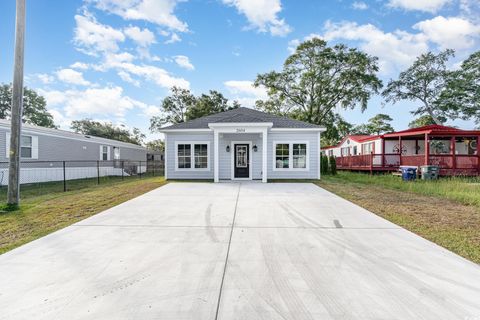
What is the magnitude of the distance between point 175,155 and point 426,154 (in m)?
14.3

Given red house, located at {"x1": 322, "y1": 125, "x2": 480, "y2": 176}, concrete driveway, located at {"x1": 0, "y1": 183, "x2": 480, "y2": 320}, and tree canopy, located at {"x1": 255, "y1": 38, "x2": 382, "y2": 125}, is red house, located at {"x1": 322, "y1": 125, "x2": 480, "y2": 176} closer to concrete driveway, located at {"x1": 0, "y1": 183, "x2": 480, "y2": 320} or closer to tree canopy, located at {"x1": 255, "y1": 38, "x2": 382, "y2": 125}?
tree canopy, located at {"x1": 255, "y1": 38, "x2": 382, "y2": 125}

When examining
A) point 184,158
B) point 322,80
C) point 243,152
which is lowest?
point 184,158

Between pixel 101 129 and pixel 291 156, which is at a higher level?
pixel 101 129

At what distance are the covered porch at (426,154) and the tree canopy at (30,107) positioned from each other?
38998 millimetres

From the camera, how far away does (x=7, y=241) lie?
12.0 ft

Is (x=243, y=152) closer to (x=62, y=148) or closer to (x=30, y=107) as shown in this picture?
(x=62, y=148)

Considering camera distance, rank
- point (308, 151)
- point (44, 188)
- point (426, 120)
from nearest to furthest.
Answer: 1. point (44, 188)
2. point (308, 151)
3. point (426, 120)

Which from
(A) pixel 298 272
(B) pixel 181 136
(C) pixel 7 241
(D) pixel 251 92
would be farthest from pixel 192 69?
(A) pixel 298 272

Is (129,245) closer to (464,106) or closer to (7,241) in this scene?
(7,241)

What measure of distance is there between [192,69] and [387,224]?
683 inches

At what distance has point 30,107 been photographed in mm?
29844

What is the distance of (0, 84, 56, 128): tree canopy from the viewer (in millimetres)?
28125

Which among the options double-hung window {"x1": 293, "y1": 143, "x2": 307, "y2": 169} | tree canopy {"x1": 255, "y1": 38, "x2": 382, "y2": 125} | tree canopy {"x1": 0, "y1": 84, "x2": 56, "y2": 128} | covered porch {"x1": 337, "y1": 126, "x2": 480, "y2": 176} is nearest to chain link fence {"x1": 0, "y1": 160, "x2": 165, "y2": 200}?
double-hung window {"x1": 293, "y1": 143, "x2": 307, "y2": 169}

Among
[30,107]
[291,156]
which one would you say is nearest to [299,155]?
[291,156]
